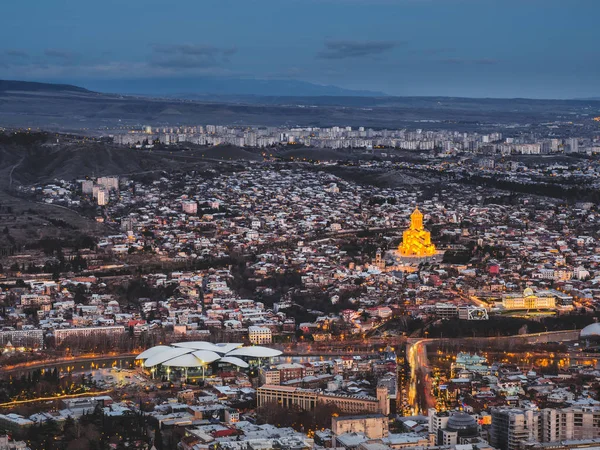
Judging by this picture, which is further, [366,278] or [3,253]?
[3,253]

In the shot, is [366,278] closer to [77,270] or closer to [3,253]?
[77,270]

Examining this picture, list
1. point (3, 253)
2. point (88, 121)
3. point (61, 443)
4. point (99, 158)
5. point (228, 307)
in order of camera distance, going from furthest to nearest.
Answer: point (88, 121), point (99, 158), point (3, 253), point (228, 307), point (61, 443)

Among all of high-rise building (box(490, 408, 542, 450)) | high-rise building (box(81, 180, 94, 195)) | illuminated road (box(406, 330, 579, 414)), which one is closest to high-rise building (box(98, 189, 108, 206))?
high-rise building (box(81, 180, 94, 195))

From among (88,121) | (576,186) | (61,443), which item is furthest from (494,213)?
(88,121)

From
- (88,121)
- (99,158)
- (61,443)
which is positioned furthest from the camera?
(88,121)

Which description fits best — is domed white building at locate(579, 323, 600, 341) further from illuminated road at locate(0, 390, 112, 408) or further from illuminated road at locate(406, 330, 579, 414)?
illuminated road at locate(0, 390, 112, 408)

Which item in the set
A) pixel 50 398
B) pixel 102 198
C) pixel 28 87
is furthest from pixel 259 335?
pixel 28 87
